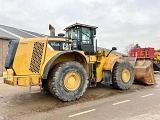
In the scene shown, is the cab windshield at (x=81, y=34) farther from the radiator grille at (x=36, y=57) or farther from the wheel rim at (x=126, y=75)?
the wheel rim at (x=126, y=75)

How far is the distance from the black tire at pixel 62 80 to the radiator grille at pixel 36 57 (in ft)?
1.75

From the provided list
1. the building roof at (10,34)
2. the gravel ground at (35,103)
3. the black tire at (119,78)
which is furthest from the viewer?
the building roof at (10,34)

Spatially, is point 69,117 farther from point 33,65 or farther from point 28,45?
point 28,45

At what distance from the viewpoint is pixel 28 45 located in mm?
6641

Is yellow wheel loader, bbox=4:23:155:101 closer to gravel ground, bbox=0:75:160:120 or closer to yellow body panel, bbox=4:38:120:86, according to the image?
yellow body panel, bbox=4:38:120:86

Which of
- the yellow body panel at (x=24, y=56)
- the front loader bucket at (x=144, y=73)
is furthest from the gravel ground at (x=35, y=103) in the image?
the front loader bucket at (x=144, y=73)

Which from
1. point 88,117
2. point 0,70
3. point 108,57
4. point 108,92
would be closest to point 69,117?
point 88,117

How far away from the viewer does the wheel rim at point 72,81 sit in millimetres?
6696

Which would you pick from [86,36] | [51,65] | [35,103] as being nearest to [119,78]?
[86,36]

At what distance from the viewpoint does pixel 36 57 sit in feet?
21.4

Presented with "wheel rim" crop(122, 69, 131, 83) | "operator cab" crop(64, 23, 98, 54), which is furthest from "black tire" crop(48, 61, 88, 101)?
"wheel rim" crop(122, 69, 131, 83)

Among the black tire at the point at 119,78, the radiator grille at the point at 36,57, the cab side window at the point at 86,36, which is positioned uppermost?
the cab side window at the point at 86,36

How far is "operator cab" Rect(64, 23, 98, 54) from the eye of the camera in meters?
8.01

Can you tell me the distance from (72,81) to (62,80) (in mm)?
457
